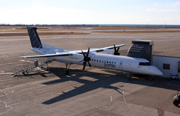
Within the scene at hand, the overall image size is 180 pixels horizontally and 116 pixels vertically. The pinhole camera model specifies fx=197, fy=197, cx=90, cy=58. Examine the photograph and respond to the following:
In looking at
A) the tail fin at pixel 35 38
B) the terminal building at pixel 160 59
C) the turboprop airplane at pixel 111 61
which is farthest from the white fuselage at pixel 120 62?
the tail fin at pixel 35 38

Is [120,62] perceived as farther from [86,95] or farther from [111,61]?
[86,95]

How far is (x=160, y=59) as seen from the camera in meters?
30.0

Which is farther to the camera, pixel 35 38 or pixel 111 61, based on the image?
pixel 35 38

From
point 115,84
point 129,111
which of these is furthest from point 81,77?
point 129,111

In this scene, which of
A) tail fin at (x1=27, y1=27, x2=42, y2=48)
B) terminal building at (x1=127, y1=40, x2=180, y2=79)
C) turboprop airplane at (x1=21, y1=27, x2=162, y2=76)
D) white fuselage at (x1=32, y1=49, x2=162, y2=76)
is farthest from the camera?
tail fin at (x1=27, y1=27, x2=42, y2=48)

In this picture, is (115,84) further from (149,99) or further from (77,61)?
(77,61)

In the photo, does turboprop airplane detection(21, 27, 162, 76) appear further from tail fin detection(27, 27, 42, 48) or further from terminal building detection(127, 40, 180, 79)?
tail fin detection(27, 27, 42, 48)

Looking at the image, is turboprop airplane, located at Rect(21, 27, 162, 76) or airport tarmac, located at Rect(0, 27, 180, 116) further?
turboprop airplane, located at Rect(21, 27, 162, 76)

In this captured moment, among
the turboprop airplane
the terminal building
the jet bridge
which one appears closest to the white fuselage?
the turboprop airplane

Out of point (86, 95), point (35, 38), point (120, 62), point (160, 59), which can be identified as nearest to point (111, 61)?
point (120, 62)

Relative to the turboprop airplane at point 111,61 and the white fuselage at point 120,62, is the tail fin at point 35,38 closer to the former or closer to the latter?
the turboprop airplane at point 111,61

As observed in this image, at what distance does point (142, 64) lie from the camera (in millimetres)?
27312

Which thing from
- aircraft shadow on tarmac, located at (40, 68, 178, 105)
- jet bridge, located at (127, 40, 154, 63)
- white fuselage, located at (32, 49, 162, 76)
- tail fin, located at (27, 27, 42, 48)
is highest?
tail fin, located at (27, 27, 42, 48)

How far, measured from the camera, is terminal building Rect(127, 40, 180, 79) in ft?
93.9
